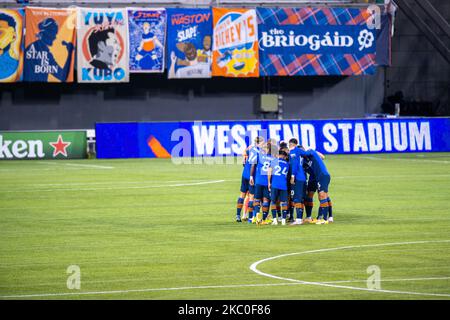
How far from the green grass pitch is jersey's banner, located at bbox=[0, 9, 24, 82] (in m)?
19.9

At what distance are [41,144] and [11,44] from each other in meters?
9.60

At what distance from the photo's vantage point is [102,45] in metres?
60.2

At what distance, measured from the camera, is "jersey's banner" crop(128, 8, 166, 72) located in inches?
2386

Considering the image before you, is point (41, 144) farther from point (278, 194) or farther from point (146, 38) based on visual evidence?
point (278, 194)

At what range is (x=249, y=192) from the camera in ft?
82.7

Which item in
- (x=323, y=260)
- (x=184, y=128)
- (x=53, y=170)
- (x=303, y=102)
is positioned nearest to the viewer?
(x=323, y=260)

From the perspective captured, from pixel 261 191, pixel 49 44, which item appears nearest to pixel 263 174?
pixel 261 191

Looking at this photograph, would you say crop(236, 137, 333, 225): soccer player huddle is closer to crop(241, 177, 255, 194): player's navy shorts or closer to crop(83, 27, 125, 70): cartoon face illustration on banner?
crop(241, 177, 255, 194): player's navy shorts

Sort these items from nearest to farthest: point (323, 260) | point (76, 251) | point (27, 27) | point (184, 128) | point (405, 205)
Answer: point (323, 260), point (76, 251), point (405, 205), point (184, 128), point (27, 27)

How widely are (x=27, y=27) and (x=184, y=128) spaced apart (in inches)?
516

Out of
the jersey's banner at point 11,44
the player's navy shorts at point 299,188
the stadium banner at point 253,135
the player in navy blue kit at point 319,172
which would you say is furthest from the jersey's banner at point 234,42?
the player's navy shorts at point 299,188

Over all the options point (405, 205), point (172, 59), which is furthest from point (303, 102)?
point (405, 205)

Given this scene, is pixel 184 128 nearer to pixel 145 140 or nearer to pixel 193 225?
pixel 145 140

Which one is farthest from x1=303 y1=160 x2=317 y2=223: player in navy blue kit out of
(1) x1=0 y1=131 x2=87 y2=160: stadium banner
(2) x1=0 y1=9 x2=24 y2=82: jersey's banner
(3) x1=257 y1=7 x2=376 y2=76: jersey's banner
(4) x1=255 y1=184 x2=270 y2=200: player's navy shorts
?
(3) x1=257 y1=7 x2=376 y2=76: jersey's banner
